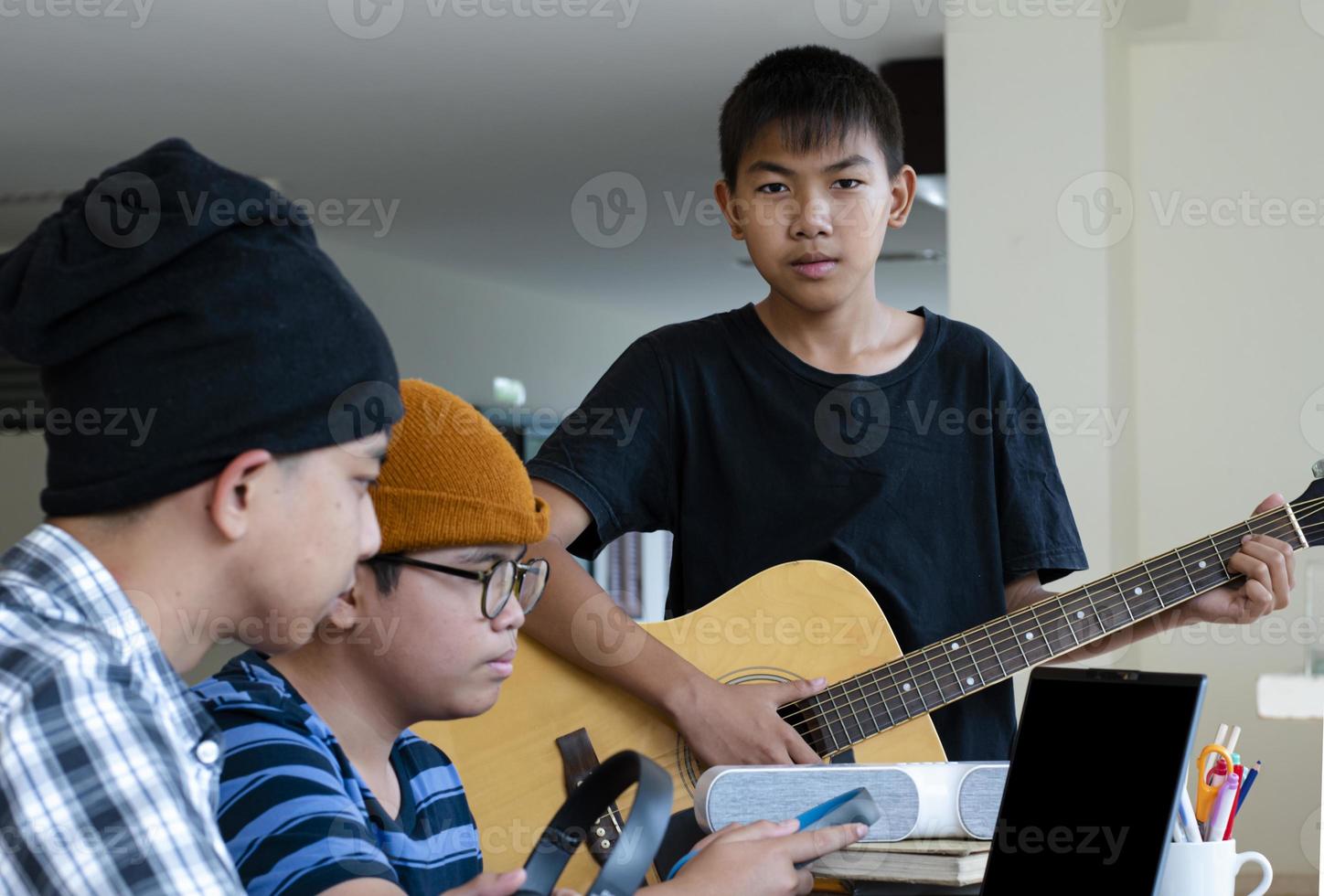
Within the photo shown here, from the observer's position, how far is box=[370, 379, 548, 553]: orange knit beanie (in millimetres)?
1031

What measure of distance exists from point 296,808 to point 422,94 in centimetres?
368

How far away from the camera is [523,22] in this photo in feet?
11.8

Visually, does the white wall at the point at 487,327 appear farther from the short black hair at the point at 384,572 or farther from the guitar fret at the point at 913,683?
the short black hair at the point at 384,572

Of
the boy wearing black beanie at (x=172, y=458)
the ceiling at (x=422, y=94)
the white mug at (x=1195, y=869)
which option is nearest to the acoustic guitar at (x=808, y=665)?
the white mug at (x=1195, y=869)

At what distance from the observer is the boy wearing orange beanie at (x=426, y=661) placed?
3.07 ft

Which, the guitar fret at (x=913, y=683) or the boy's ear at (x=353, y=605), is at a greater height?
the boy's ear at (x=353, y=605)

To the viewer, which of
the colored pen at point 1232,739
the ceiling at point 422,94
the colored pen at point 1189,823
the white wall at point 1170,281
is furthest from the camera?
the ceiling at point 422,94

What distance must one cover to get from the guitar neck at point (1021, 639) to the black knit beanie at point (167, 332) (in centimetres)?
93

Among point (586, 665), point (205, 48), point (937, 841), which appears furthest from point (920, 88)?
point (937, 841)

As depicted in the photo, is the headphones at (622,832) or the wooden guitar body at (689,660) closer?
the headphones at (622,832)

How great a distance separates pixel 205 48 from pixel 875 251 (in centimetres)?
282

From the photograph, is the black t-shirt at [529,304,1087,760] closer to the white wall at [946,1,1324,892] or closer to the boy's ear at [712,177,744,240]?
the boy's ear at [712,177,744,240]

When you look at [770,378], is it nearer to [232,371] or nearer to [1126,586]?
[1126,586]

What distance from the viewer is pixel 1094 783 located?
0.88 m
